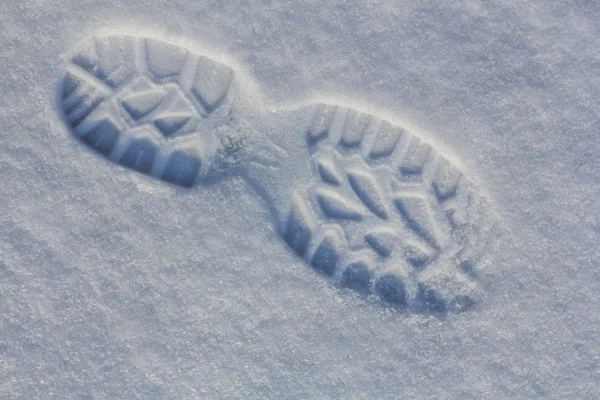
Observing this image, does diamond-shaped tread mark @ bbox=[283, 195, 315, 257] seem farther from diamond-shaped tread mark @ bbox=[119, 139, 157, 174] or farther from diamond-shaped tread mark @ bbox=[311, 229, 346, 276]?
diamond-shaped tread mark @ bbox=[119, 139, 157, 174]

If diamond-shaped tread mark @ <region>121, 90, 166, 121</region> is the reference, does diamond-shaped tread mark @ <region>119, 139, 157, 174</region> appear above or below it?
below

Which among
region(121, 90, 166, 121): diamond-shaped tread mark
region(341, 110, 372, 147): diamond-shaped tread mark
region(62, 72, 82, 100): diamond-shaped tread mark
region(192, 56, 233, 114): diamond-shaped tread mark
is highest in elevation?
region(341, 110, 372, 147): diamond-shaped tread mark

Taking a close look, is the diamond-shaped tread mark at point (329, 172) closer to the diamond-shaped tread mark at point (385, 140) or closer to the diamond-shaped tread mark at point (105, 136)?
the diamond-shaped tread mark at point (385, 140)

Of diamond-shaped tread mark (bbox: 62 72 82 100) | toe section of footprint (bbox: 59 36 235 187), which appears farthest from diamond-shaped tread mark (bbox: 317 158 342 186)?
diamond-shaped tread mark (bbox: 62 72 82 100)

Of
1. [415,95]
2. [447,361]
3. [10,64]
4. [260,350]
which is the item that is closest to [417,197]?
[415,95]

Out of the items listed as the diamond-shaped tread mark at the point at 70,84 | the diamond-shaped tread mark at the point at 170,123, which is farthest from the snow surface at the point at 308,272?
the diamond-shaped tread mark at the point at 170,123

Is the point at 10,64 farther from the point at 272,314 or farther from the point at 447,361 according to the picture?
the point at 447,361

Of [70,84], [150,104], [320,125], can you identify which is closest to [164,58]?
[150,104]

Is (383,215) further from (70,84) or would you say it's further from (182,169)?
(70,84)
